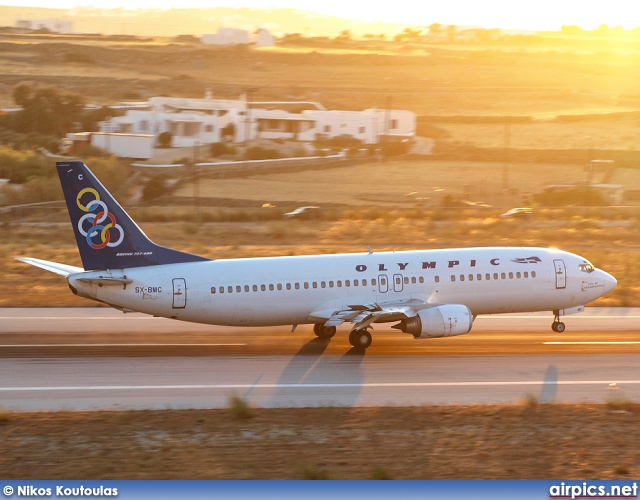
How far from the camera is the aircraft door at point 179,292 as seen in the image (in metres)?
30.0

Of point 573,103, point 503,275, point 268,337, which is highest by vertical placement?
point 573,103

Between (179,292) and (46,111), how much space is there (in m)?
93.7

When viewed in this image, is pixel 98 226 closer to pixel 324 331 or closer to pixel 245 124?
pixel 324 331

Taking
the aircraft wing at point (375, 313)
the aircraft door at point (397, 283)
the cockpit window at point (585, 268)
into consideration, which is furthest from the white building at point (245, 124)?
the aircraft wing at point (375, 313)

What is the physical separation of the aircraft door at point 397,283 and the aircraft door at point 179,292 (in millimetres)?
7682

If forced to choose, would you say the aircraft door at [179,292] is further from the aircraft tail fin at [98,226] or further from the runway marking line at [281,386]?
the runway marking line at [281,386]

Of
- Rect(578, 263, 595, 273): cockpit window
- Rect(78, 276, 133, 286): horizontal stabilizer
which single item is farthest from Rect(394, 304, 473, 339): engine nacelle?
Rect(78, 276, 133, 286): horizontal stabilizer

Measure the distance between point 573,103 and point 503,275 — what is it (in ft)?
451

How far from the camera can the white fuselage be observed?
30.0 metres

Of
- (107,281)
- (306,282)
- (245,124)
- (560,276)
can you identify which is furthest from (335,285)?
(245,124)

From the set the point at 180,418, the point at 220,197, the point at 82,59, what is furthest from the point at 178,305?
the point at 82,59

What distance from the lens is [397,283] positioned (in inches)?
1243

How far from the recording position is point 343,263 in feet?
103

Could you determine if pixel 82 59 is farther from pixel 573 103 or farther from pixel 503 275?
pixel 503 275
